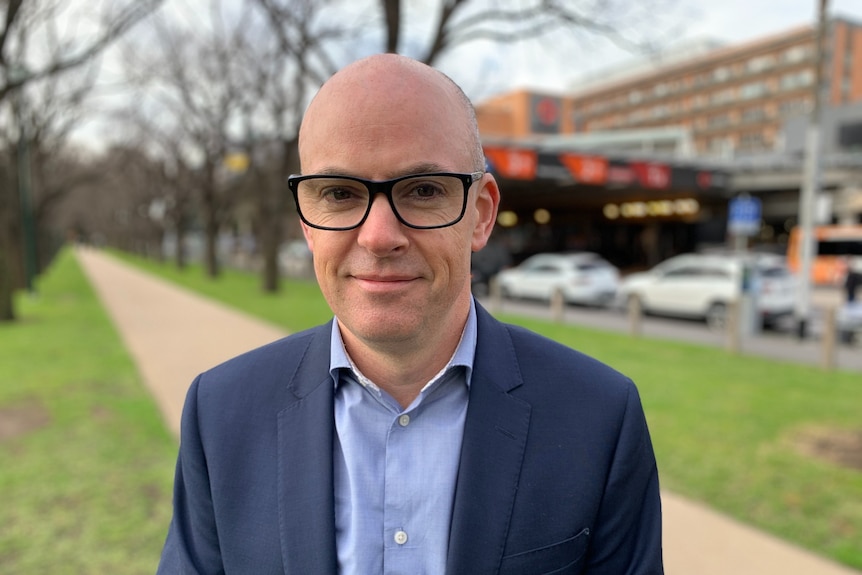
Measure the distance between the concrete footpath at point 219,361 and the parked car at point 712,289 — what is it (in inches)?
364

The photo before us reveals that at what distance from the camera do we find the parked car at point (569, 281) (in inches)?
689

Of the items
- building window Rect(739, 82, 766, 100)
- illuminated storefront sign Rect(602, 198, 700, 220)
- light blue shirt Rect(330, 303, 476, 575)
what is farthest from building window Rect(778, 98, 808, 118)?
light blue shirt Rect(330, 303, 476, 575)

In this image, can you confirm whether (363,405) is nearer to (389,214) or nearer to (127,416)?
(389,214)

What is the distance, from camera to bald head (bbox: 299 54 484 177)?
116 cm

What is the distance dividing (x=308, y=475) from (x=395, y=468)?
0.18 m

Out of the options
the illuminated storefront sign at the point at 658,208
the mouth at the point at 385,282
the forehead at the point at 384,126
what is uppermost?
the illuminated storefront sign at the point at 658,208

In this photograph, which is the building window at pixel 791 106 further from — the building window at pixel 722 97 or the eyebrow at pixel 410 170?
the eyebrow at pixel 410 170

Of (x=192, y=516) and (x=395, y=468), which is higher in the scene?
(x=395, y=468)

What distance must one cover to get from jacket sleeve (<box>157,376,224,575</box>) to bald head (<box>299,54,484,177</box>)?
Answer: 68 centimetres

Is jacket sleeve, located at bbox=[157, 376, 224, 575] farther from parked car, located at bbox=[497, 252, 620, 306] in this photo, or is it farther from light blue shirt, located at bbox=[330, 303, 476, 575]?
parked car, located at bbox=[497, 252, 620, 306]

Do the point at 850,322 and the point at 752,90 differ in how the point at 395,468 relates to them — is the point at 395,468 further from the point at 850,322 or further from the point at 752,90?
the point at 752,90

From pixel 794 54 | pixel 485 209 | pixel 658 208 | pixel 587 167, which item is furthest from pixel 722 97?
pixel 485 209

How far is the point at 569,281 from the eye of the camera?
17.6 meters

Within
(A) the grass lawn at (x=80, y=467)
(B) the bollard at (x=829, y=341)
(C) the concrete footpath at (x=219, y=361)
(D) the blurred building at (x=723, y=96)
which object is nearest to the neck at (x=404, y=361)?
(C) the concrete footpath at (x=219, y=361)
